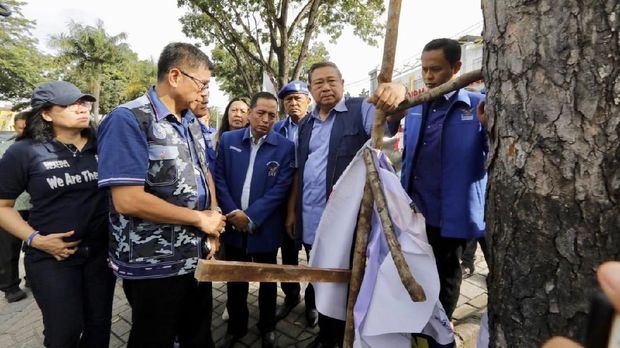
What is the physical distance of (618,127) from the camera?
848mm

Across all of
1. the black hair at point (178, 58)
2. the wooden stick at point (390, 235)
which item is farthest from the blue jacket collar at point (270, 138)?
the wooden stick at point (390, 235)

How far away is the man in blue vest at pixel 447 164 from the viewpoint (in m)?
1.99

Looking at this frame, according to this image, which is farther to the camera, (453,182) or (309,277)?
(453,182)

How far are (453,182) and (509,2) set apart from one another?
3.86ft

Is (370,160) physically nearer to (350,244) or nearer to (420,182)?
(350,244)

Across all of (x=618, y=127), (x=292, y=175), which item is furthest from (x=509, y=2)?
(x=292, y=175)

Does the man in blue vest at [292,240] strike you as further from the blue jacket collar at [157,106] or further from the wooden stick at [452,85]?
the wooden stick at [452,85]

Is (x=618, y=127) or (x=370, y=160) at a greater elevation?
(x=618, y=127)

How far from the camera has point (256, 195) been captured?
263 centimetres

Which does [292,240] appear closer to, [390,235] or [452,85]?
[390,235]

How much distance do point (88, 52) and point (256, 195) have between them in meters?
36.2

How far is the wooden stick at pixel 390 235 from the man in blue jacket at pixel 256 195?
3.97ft

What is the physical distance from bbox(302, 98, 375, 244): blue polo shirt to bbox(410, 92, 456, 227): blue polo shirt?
0.43m

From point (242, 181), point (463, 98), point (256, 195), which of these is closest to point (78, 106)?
point (242, 181)
